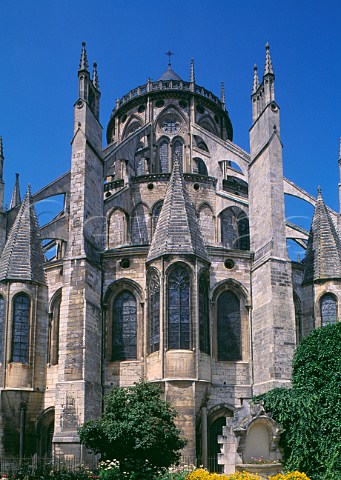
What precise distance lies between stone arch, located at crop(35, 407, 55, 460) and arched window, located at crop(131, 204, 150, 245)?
35.3 feet

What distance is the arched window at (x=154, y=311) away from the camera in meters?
25.4

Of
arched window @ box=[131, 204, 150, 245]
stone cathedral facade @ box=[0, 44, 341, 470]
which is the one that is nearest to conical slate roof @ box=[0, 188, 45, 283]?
stone cathedral facade @ box=[0, 44, 341, 470]

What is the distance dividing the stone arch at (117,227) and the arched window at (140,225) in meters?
0.55

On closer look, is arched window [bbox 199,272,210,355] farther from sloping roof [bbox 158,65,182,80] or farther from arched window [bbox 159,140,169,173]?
sloping roof [bbox 158,65,182,80]

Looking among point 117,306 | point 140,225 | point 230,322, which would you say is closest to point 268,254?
point 230,322

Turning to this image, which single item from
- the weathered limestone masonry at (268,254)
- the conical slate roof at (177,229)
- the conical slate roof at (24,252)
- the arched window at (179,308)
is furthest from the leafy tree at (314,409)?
the conical slate roof at (24,252)

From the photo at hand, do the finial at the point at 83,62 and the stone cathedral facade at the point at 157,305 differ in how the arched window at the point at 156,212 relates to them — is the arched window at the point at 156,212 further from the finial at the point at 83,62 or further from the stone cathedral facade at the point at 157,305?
the finial at the point at 83,62

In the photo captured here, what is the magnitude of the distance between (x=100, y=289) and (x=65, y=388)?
15.1 feet

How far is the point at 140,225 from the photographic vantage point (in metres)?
34.3

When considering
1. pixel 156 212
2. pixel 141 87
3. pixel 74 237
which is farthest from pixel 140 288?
pixel 141 87

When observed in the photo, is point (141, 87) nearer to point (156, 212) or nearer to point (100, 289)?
point (156, 212)

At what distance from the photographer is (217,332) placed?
2695cm

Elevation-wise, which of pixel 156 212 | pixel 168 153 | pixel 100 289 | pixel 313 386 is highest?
pixel 168 153

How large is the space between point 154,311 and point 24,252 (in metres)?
6.28
